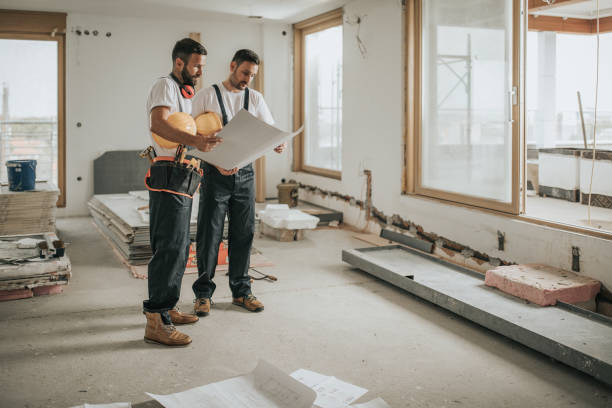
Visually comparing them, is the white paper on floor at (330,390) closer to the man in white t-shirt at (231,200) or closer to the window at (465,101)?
the man in white t-shirt at (231,200)

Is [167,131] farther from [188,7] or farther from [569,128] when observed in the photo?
[188,7]

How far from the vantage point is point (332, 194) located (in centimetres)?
707

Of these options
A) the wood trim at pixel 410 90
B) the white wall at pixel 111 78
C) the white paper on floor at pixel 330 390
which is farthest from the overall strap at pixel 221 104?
the white wall at pixel 111 78

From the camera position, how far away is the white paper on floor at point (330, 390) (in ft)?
6.93

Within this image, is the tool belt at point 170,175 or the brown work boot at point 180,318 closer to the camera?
the tool belt at point 170,175

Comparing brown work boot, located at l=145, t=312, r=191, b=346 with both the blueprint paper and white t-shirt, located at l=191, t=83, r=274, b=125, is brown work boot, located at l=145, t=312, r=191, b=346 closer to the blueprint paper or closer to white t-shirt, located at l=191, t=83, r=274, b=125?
the blueprint paper

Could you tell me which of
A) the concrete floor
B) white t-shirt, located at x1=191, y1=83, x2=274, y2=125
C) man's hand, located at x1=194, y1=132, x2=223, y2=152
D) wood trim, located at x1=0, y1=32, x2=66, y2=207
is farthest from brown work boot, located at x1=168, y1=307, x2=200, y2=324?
wood trim, located at x1=0, y1=32, x2=66, y2=207

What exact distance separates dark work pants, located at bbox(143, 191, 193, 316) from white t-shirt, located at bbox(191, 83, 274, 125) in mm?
623

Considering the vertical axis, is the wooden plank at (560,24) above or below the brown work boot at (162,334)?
above

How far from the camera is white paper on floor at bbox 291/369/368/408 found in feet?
6.93

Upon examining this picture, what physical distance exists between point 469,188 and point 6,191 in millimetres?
4177

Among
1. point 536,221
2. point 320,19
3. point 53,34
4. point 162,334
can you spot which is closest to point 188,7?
point 320,19

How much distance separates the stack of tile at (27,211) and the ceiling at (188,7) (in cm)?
263

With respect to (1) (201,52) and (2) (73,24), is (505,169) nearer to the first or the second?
(1) (201,52)
